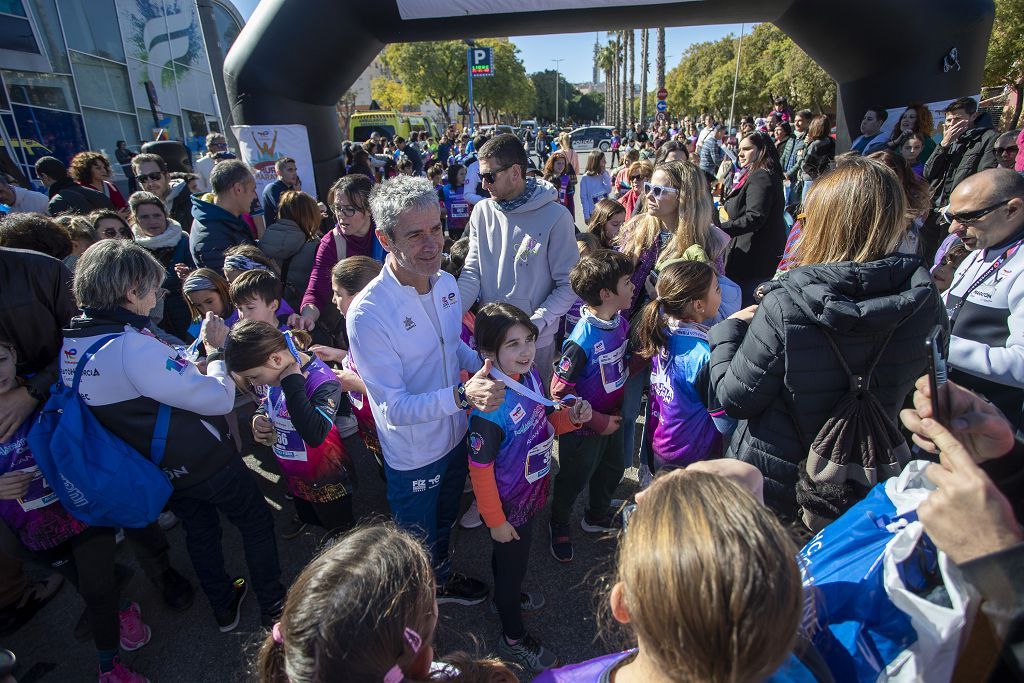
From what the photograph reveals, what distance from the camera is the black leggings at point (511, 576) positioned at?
2.18 m

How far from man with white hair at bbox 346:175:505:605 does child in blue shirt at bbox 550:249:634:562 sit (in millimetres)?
524

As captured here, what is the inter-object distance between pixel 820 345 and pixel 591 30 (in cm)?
864

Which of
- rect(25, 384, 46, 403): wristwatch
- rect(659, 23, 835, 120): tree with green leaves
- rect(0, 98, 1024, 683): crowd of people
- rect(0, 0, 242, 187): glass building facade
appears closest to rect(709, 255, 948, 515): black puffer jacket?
rect(0, 98, 1024, 683): crowd of people

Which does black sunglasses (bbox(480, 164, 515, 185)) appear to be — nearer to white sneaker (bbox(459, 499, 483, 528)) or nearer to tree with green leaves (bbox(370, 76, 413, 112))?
white sneaker (bbox(459, 499, 483, 528))

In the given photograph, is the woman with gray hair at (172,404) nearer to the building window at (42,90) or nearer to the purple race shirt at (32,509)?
the purple race shirt at (32,509)

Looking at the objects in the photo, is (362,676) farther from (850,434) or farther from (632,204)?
(632,204)

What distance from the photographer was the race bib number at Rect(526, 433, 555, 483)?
2.19 m

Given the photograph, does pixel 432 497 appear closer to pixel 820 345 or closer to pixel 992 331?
pixel 820 345

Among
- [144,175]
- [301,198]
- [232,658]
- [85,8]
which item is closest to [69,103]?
[85,8]

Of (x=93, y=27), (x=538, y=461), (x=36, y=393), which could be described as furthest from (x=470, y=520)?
(x=93, y=27)

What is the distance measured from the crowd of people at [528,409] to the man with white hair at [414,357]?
0.04 feet

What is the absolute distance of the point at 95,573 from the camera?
221cm

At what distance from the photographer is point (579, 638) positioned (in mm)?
2408

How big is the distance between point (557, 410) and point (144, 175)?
16.7 ft
